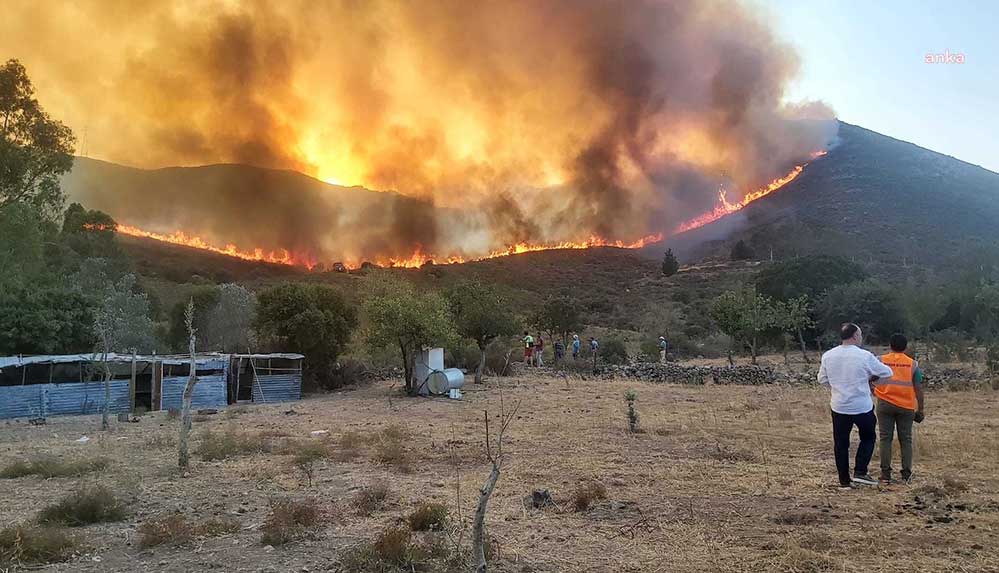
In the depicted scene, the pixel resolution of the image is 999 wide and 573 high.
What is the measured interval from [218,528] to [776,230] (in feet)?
283

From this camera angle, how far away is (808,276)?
49.1m

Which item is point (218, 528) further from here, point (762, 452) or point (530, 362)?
point (530, 362)

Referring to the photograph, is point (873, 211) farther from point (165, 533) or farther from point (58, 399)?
point (165, 533)

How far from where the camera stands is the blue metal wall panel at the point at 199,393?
2183cm

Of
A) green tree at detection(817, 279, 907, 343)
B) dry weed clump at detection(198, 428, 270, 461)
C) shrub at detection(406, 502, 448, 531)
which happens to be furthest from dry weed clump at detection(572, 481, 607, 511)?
green tree at detection(817, 279, 907, 343)

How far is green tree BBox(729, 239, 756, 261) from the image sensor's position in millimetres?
79375

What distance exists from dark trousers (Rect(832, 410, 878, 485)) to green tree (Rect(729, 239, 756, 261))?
248ft

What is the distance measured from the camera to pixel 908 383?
8281mm

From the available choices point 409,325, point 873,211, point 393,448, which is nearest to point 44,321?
point 409,325

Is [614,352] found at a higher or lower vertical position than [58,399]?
higher

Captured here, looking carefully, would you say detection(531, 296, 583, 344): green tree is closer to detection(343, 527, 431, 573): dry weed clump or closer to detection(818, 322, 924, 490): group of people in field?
detection(818, 322, 924, 490): group of people in field

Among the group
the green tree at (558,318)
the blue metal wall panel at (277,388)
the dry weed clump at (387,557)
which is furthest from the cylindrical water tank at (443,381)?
the green tree at (558,318)

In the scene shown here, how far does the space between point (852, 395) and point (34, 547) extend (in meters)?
9.42

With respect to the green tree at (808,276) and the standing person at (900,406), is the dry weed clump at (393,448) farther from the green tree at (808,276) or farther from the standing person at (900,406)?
the green tree at (808,276)
